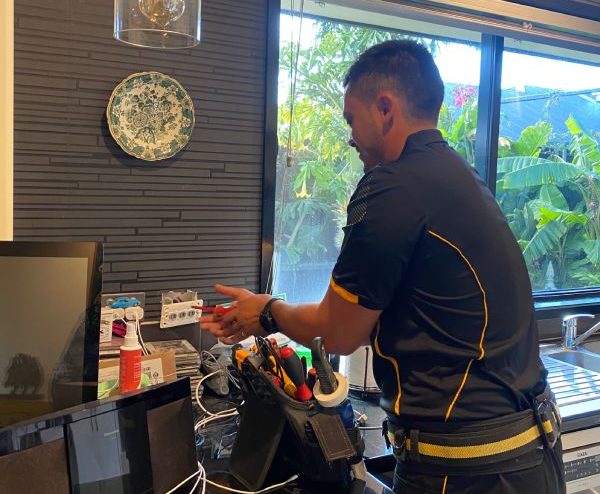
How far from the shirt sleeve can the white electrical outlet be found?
0.84 metres

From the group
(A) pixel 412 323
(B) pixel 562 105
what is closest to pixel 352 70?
(A) pixel 412 323

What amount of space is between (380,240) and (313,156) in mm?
1234

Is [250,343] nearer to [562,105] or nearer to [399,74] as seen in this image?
[399,74]

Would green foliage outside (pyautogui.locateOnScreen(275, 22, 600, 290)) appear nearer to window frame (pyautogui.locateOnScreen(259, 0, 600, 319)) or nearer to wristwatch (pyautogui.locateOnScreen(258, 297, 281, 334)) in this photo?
window frame (pyautogui.locateOnScreen(259, 0, 600, 319))

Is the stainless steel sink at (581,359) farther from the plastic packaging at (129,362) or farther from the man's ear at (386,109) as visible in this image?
the plastic packaging at (129,362)

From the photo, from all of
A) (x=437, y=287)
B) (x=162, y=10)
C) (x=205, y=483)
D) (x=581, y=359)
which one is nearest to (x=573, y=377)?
(x=581, y=359)

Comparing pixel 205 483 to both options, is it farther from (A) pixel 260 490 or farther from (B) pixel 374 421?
(B) pixel 374 421

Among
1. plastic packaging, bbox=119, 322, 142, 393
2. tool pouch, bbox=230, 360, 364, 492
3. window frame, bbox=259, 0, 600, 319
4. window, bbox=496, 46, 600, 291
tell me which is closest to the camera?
tool pouch, bbox=230, 360, 364, 492

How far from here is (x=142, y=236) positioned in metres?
1.89

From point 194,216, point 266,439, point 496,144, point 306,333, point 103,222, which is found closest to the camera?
point 266,439

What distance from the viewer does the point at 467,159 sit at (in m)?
2.68

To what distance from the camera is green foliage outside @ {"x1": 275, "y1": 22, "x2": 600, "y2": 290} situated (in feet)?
7.32

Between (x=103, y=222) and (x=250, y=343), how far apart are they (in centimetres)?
59

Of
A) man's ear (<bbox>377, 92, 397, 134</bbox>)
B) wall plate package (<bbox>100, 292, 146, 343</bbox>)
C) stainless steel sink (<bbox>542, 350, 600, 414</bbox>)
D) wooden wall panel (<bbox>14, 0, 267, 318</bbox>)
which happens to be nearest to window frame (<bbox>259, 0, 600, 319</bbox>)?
wooden wall panel (<bbox>14, 0, 267, 318</bbox>)
